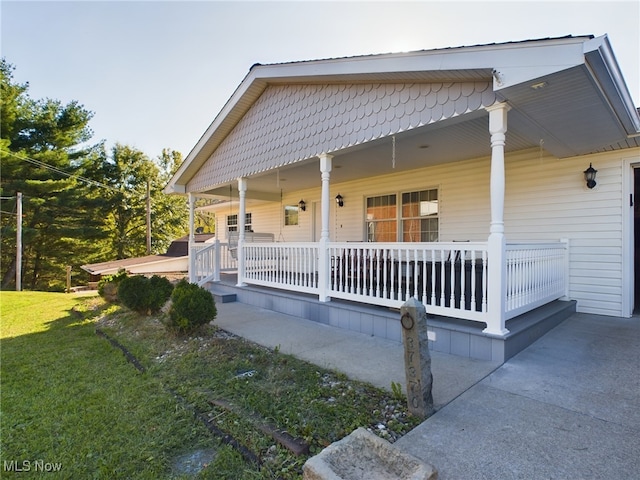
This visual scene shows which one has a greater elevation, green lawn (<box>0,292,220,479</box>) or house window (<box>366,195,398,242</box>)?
house window (<box>366,195,398,242</box>)

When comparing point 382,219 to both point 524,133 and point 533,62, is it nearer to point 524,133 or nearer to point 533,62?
point 524,133

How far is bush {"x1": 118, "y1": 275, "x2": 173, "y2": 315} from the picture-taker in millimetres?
6230

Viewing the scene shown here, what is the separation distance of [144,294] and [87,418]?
12.9ft

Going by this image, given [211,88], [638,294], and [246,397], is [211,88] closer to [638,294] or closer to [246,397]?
[246,397]

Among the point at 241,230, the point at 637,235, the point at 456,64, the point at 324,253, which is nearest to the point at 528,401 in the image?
the point at 456,64

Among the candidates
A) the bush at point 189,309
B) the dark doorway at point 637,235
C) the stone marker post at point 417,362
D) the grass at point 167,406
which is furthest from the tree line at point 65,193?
the dark doorway at point 637,235

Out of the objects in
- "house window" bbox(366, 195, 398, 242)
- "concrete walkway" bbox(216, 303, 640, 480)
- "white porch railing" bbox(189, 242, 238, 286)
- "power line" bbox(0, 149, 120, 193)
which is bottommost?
"concrete walkway" bbox(216, 303, 640, 480)

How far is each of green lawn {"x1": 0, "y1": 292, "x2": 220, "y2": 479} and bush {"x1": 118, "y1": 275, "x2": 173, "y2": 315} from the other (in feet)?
4.88

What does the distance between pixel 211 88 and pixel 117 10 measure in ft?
11.0

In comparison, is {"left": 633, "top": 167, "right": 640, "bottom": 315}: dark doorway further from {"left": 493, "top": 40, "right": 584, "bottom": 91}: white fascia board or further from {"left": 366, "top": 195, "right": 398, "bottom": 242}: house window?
{"left": 493, "top": 40, "right": 584, "bottom": 91}: white fascia board

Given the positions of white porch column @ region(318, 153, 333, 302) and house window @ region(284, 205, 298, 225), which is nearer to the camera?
white porch column @ region(318, 153, 333, 302)

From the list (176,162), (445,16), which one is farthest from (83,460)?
(176,162)

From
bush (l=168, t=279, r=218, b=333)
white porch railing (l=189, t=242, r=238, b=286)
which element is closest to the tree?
white porch railing (l=189, t=242, r=238, b=286)

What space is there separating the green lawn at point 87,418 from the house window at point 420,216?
19.4ft
